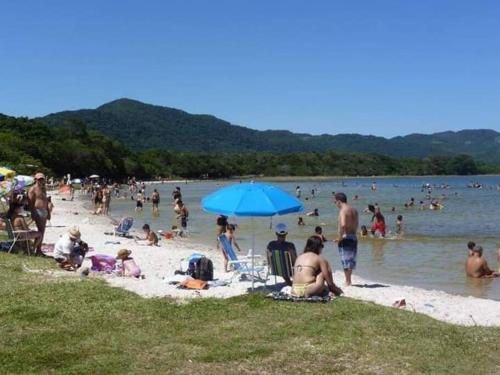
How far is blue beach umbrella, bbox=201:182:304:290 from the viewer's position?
8547 mm

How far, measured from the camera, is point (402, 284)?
12.9 m

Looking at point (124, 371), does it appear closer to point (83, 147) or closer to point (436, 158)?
point (83, 147)

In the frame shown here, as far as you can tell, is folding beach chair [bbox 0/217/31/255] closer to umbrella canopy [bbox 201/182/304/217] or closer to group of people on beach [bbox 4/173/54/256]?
group of people on beach [bbox 4/173/54/256]

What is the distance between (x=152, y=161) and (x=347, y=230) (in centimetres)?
12348

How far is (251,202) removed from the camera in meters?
8.69

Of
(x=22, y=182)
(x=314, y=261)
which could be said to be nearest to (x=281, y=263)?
(x=314, y=261)

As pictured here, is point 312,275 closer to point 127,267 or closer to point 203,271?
point 203,271

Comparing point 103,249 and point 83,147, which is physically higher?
point 83,147

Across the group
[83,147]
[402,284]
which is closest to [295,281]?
[402,284]

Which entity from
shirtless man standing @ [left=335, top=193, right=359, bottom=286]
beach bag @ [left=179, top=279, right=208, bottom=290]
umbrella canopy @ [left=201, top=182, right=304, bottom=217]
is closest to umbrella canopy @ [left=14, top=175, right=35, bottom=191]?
beach bag @ [left=179, top=279, right=208, bottom=290]

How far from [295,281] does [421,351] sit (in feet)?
8.78

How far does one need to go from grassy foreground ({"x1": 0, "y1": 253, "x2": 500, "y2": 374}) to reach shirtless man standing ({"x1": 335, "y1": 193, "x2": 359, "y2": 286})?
1997mm

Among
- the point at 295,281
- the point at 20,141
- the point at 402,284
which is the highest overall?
the point at 20,141

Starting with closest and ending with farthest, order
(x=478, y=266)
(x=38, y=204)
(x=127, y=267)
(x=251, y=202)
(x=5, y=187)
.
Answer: (x=251, y=202), (x=127, y=267), (x=38, y=204), (x=478, y=266), (x=5, y=187)
